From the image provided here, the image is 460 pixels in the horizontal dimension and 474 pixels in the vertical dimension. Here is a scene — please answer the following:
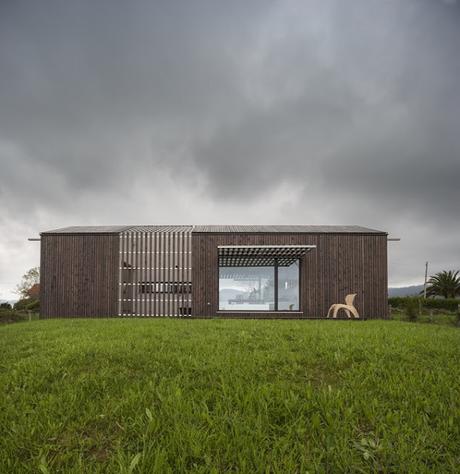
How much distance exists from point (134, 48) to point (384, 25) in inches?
387

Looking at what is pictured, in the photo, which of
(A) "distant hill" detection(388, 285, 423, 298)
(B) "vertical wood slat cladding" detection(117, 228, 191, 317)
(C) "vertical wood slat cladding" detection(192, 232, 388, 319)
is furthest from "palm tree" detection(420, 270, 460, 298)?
(B) "vertical wood slat cladding" detection(117, 228, 191, 317)

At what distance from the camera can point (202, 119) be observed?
15680 mm

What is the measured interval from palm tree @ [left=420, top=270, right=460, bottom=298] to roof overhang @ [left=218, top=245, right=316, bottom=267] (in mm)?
20662

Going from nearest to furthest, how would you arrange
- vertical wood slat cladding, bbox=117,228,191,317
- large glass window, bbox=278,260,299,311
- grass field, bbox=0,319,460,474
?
grass field, bbox=0,319,460,474, vertical wood slat cladding, bbox=117,228,191,317, large glass window, bbox=278,260,299,311

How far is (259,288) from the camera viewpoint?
17.2 m

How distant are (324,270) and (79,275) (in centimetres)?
1245

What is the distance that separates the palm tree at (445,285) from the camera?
95.6 ft

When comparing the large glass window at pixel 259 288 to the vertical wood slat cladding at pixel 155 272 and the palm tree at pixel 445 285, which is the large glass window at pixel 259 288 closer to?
the vertical wood slat cladding at pixel 155 272

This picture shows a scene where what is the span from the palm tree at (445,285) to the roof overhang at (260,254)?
67.8ft

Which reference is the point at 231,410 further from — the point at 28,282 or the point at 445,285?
the point at 28,282

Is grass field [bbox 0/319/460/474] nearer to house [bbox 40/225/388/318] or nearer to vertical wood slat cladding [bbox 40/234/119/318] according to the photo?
house [bbox 40/225/388/318]

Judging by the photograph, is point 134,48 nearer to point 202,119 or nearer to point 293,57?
point 202,119

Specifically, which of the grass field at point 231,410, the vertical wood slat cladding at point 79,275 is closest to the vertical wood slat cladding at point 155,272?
the vertical wood slat cladding at point 79,275

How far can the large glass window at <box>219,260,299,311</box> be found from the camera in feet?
53.8
